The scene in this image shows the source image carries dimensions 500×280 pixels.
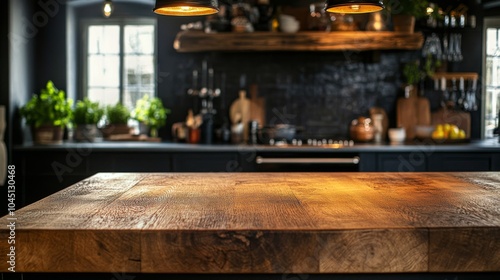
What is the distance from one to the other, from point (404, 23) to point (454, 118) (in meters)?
1.15

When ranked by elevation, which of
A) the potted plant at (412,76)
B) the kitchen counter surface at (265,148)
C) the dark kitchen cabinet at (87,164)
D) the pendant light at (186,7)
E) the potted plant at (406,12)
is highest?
the potted plant at (406,12)

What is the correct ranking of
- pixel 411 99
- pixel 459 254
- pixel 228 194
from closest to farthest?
pixel 459 254 < pixel 228 194 < pixel 411 99

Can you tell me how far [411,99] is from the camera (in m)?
6.91

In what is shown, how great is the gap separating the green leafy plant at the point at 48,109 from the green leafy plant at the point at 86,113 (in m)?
0.07

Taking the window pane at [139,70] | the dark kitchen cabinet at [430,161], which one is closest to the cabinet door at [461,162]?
the dark kitchen cabinet at [430,161]

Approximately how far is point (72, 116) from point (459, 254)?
531cm

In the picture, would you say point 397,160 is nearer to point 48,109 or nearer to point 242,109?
point 242,109

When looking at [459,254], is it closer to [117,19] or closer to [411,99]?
[411,99]

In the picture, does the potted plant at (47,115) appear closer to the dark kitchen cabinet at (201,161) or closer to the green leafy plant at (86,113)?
the green leafy plant at (86,113)

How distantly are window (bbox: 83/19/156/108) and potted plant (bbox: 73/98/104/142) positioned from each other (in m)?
0.44

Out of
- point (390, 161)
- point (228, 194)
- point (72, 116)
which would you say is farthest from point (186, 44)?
point (228, 194)

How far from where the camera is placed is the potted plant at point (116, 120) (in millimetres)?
6797

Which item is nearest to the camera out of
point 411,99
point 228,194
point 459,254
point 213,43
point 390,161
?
point 459,254

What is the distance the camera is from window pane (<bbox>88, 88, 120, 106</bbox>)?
23.5ft
